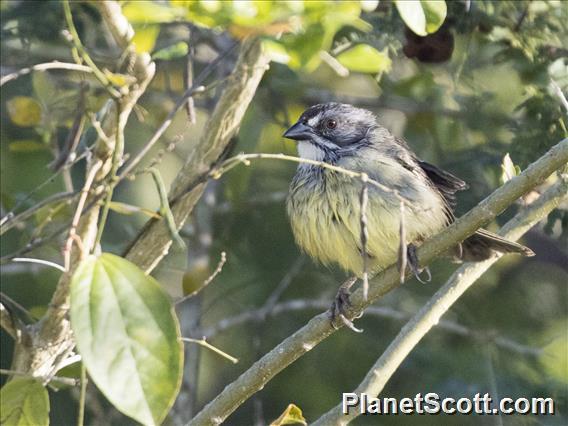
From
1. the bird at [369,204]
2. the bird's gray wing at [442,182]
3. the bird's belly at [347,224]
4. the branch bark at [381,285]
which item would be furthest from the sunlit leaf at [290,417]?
the bird's gray wing at [442,182]

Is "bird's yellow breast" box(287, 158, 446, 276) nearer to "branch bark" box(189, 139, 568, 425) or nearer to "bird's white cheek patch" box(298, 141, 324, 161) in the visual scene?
"bird's white cheek patch" box(298, 141, 324, 161)

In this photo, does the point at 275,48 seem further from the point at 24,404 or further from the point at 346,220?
the point at 346,220

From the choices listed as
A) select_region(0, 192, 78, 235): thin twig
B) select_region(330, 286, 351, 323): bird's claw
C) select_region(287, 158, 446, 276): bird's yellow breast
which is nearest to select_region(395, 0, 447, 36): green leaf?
select_region(0, 192, 78, 235): thin twig

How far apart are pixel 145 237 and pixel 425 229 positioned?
133cm

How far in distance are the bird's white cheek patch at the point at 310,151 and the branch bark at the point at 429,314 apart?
99 centimetres

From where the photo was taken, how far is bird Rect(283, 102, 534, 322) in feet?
13.8

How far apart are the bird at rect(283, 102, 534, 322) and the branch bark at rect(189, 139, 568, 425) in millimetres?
481

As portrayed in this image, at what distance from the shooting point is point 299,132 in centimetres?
496

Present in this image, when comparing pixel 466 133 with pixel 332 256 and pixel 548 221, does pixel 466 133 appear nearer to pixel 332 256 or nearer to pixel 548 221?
pixel 548 221

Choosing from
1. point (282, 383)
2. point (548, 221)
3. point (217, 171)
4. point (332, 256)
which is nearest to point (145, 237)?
point (217, 171)

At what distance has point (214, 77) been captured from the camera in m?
6.32

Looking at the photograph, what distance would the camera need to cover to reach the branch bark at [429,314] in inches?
145

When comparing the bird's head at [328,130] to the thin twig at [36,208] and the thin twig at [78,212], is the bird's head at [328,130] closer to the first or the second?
the thin twig at [78,212]

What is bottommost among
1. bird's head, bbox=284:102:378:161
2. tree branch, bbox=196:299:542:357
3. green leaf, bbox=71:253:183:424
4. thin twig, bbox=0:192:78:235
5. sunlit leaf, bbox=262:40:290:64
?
tree branch, bbox=196:299:542:357
